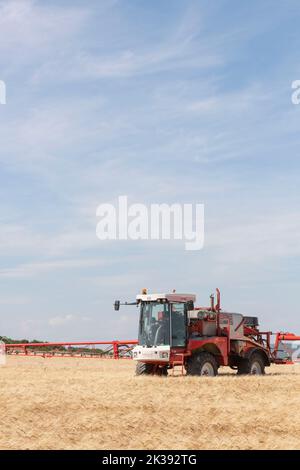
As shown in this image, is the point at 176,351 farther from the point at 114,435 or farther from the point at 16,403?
the point at 114,435

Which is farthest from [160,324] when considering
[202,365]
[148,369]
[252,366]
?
[252,366]

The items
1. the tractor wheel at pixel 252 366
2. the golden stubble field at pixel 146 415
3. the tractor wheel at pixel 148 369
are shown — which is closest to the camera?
the golden stubble field at pixel 146 415

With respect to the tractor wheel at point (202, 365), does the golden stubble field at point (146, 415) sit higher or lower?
lower

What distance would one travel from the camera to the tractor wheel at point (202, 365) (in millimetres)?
21734

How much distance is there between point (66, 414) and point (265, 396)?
5487mm

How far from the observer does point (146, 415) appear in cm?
1448

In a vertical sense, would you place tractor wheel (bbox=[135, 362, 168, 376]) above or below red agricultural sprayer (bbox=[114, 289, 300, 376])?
below

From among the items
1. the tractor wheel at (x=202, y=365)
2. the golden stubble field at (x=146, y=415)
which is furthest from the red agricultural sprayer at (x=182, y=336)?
the golden stubble field at (x=146, y=415)

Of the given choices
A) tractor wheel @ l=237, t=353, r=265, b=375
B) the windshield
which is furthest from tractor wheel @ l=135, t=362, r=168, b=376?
tractor wheel @ l=237, t=353, r=265, b=375

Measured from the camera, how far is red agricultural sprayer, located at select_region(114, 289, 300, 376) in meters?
21.7

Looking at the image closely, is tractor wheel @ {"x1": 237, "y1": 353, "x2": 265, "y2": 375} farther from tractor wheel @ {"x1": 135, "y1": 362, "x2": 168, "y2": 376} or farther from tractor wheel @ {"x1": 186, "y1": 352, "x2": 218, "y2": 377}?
tractor wheel @ {"x1": 135, "y1": 362, "x2": 168, "y2": 376}

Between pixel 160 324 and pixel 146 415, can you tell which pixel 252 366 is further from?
pixel 146 415

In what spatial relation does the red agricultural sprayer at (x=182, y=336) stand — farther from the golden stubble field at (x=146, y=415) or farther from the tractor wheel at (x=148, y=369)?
the golden stubble field at (x=146, y=415)

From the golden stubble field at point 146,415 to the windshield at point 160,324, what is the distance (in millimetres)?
2465
